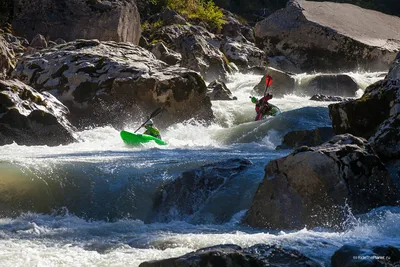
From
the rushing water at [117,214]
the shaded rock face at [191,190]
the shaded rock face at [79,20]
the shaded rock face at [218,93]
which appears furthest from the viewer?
the shaded rock face at [79,20]

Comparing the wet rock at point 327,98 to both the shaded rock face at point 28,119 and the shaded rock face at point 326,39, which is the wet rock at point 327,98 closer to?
the shaded rock face at point 326,39

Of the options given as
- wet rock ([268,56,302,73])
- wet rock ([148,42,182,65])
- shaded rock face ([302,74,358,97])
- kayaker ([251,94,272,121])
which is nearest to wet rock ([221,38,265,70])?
wet rock ([268,56,302,73])

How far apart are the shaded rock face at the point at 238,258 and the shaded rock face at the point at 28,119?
6.15 metres

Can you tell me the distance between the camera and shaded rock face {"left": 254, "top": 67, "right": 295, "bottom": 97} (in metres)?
17.0

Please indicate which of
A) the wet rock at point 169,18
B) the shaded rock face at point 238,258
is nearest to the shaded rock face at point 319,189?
the shaded rock face at point 238,258

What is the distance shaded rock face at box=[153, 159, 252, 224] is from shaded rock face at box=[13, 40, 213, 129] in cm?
523

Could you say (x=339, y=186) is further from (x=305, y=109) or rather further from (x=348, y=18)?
(x=348, y=18)

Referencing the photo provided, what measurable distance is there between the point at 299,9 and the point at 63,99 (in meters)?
12.4

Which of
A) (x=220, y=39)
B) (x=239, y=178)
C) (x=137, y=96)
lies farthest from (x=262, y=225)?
(x=220, y=39)

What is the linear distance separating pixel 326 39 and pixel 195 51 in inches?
211

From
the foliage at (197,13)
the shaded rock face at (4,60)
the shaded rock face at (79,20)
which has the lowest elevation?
the shaded rock face at (4,60)

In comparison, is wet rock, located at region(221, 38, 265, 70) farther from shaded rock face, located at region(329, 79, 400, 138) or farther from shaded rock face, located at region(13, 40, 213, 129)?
shaded rock face, located at region(329, 79, 400, 138)

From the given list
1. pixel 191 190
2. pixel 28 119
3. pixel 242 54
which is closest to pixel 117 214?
pixel 191 190

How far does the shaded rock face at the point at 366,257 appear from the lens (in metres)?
3.97
